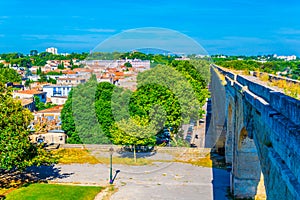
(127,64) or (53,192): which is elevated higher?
A: (127,64)

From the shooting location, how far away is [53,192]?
15.3 m

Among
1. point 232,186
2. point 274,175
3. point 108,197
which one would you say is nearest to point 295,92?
point 274,175

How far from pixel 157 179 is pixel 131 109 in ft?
15.5

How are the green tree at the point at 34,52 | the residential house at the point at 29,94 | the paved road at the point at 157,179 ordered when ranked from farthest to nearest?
the green tree at the point at 34,52, the residential house at the point at 29,94, the paved road at the point at 157,179

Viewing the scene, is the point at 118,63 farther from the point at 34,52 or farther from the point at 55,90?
the point at 34,52

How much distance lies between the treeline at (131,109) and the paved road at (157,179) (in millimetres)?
2049

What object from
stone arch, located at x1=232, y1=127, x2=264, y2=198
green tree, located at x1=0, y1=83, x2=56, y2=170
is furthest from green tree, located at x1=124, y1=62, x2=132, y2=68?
stone arch, located at x1=232, y1=127, x2=264, y2=198

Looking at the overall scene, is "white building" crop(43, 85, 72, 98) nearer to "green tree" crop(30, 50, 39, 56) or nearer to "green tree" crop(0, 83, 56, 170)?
"green tree" crop(0, 83, 56, 170)

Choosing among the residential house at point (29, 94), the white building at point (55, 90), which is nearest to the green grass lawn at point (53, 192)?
the residential house at point (29, 94)

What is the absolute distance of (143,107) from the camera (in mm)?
20641

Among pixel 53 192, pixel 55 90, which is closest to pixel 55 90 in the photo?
pixel 55 90

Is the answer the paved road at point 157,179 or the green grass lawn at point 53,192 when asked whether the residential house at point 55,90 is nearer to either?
the paved road at point 157,179

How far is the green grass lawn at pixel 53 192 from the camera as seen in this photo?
14797mm

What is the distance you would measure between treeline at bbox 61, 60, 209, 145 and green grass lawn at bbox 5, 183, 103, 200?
4787mm
